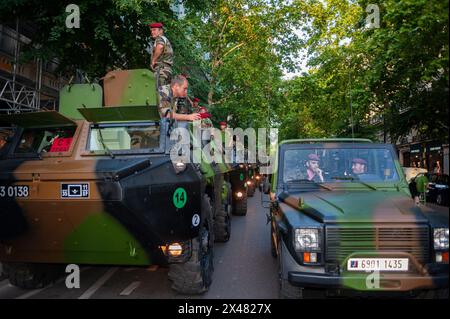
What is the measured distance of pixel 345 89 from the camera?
19812 millimetres

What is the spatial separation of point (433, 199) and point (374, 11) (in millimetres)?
8361

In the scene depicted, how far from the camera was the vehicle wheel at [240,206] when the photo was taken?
12.9 metres

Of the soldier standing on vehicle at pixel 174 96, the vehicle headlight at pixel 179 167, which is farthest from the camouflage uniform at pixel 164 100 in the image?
the vehicle headlight at pixel 179 167

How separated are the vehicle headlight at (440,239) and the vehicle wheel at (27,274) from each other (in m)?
4.54

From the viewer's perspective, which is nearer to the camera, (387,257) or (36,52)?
(387,257)

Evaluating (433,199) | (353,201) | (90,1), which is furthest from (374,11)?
→ (353,201)

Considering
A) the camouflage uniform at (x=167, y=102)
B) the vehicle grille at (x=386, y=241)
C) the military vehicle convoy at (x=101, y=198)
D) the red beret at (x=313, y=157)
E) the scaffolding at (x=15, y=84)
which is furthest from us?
the scaffolding at (x=15, y=84)

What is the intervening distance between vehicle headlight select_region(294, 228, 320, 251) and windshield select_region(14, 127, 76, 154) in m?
2.99

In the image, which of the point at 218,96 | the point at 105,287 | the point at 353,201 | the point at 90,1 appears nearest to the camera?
the point at 353,201

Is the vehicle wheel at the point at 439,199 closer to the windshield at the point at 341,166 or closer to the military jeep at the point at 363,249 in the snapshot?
the windshield at the point at 341,166

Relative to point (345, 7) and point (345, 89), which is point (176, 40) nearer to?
point (345, 89)

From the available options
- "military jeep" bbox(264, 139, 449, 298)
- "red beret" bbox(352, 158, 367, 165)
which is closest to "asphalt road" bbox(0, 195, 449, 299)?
"military jeep" bbox(264, 139, 449, 298)

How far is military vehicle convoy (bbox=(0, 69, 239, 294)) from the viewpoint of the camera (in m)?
4.41
